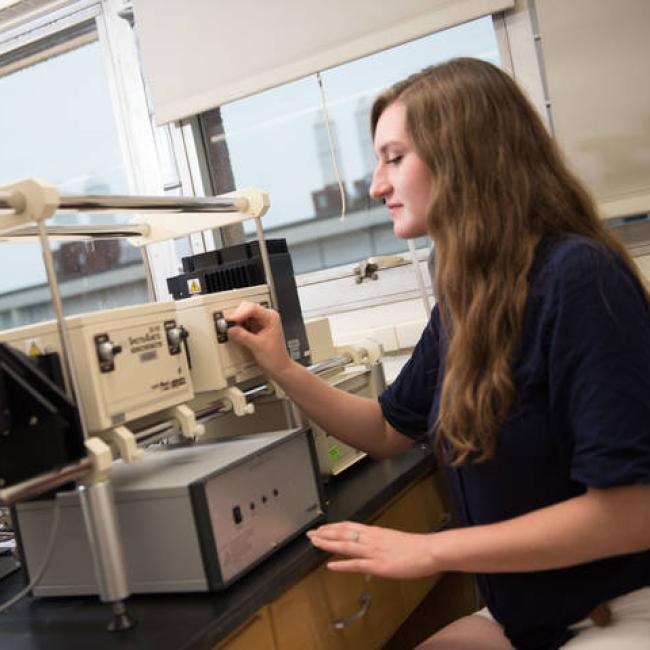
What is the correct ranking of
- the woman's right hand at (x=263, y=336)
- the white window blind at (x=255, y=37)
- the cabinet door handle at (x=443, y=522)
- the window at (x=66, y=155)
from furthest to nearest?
the window at (x=66, y=155)
the white window blind at (x=255, y=37)
the cabinet door handle at (x=443, y=522)
the woman's right hand at (x=263, y=336)

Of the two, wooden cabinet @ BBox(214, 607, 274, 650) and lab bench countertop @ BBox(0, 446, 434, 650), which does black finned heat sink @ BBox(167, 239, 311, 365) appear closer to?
lab bench countertop @ BBox(0, 446, 434, 650)

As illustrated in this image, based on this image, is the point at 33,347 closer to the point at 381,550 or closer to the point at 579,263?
the point at 381,550

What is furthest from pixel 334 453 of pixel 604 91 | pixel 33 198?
pixel 604 91

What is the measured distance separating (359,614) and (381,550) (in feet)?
0.95

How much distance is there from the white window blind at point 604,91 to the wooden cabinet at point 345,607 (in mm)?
1073

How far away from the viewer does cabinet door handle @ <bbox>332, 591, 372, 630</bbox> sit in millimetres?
1359

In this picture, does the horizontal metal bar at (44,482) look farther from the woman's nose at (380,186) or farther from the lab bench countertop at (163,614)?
the woman's nose at (380,186)

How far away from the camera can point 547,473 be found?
119 cm

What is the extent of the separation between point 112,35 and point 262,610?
2465 mm

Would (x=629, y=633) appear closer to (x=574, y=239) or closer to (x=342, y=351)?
(x=574, y=239)

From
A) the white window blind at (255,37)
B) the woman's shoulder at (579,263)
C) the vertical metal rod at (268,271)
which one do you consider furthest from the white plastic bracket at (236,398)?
→ the white window blind at (255,37)

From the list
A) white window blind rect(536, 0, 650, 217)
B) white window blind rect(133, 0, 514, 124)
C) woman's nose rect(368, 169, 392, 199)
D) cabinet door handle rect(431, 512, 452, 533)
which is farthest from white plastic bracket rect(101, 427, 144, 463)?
white window blind rect(133, 0, 514, 124)

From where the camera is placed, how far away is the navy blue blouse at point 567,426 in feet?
3.43

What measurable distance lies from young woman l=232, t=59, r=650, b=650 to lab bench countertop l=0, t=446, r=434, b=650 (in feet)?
0.29
